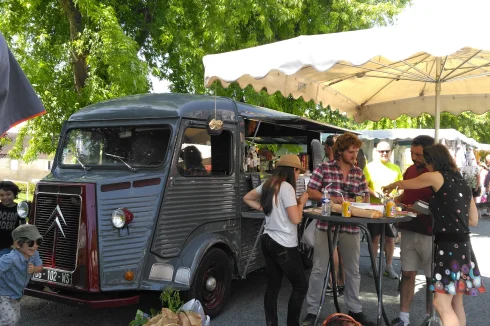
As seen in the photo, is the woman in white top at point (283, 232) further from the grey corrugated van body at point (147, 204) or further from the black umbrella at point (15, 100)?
the black umbrella at point (15, 100)

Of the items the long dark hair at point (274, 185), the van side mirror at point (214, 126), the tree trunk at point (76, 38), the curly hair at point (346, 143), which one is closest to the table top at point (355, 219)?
the long dark hair at point (274, 185)

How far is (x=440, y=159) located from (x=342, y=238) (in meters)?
1.30

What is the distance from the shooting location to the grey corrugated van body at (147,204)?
13.9ft

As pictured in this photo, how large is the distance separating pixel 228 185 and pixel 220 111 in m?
0.84

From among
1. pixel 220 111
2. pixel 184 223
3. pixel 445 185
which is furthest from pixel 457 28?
pixel 184 223

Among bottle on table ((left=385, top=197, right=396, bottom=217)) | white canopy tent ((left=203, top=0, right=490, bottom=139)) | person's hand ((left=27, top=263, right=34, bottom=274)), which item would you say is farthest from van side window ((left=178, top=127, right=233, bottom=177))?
bottle on table ((left=385, top=197, right=396, bottom=217))

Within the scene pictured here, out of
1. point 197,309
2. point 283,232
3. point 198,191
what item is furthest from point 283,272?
point 198,191

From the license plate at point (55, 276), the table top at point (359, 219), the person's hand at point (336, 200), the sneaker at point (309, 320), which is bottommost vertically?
the sneaker at point (309, 320)

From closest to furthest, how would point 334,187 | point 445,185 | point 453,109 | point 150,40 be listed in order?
1. point 445,185
2. point 334,187
3. point 453,109
4. point 150,40

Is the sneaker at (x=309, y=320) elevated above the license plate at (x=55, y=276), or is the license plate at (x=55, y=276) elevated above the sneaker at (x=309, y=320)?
the license plate at (x=55, y=276)

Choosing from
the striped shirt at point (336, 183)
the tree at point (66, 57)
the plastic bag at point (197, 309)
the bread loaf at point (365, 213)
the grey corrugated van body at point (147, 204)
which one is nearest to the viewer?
the plastic bag at point (197, 309)

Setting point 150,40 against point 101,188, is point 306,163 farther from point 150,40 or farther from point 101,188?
point 150,40

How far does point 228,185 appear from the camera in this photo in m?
5.20

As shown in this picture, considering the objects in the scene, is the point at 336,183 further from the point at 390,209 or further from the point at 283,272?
the point at 283,272
